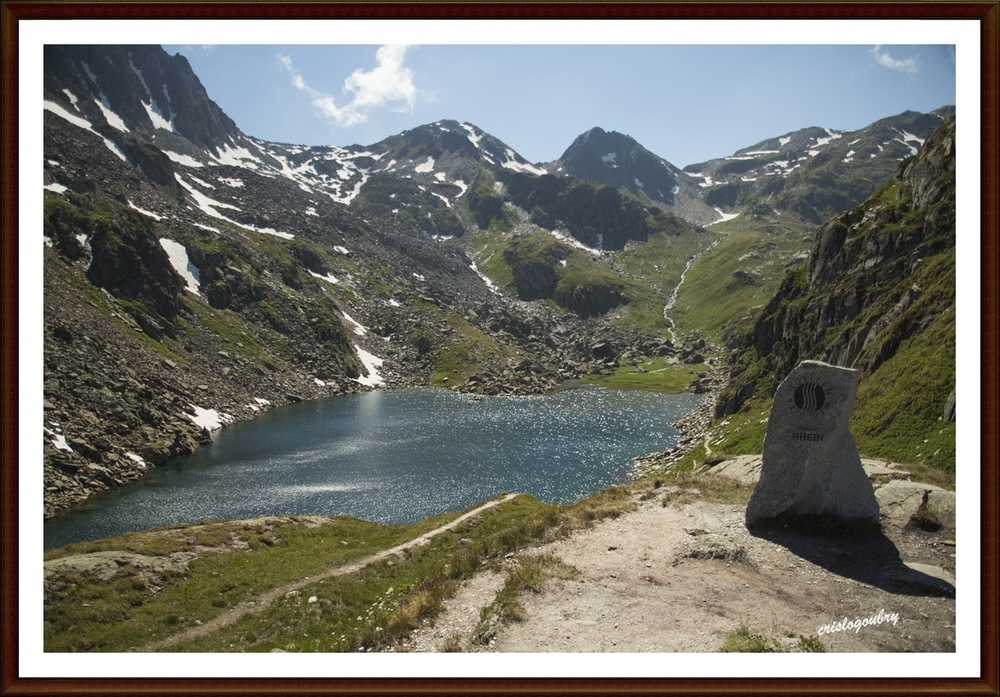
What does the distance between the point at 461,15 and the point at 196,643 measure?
21.1m

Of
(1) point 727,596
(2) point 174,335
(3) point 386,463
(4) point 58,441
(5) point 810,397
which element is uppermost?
(2) point 174,335

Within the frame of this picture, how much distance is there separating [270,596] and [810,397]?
912 inches

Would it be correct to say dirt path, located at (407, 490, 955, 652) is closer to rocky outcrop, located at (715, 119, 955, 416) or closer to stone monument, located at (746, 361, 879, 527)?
stone monument, located at (746, 361, 879, 527)

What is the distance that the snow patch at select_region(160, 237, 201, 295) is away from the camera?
146875mm

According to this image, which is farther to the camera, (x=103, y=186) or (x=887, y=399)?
(x=103, y=186)

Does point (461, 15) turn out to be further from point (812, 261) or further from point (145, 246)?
point (145, 246)

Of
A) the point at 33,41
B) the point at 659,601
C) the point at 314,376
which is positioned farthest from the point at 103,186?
the point at 659,601

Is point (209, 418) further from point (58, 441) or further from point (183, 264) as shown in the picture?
point (183, 264)

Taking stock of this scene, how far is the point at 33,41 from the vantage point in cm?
1223

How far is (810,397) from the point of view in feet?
57.1

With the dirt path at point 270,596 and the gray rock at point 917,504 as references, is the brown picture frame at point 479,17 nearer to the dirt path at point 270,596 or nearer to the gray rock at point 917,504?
the gray rock at point 917,504

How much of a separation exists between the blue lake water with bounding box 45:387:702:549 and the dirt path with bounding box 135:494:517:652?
23803mm

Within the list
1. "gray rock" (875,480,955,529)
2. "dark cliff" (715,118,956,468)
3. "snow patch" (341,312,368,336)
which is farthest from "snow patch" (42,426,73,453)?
"snow patch" (341,312,368,336)

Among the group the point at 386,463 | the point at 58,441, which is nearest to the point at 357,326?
the point at 386,463
